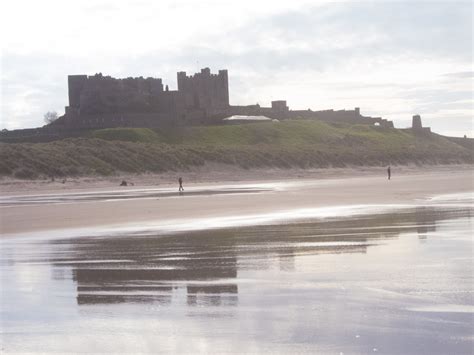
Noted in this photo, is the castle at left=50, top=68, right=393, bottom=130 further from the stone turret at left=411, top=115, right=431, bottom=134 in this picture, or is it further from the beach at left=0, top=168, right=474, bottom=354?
the beach at left=0, top=168, right=474, bottom=354

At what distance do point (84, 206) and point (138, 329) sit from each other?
17.5 meters

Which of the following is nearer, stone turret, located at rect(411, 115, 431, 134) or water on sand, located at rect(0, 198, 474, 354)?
water on sand, located at rect(0, 198, 474, 354)

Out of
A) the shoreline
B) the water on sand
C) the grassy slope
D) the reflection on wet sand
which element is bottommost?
the water on sand

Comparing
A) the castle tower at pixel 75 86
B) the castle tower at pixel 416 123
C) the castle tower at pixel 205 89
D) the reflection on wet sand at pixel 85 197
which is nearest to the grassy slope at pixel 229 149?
the castle tower at pixel 416 123

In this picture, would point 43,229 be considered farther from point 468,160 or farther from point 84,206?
point 468,160

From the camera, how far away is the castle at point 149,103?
81188 mm

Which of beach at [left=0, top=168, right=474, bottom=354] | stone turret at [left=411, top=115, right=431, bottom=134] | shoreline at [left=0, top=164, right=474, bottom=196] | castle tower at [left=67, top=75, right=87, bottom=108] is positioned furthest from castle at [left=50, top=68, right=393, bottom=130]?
beach at [left=0, top=168, right=474, bottom=354]

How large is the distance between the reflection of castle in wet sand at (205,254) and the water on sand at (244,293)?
2 centimetres

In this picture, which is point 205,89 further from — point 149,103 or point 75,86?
point 75,86

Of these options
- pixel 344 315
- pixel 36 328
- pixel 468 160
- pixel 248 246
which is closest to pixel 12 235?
pixel 248 246

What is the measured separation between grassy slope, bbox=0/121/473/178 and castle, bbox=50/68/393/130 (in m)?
6.81

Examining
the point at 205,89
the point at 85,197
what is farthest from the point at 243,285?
the point at 205,89

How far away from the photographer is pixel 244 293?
Answer: 340 inches

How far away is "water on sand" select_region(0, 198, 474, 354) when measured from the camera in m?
6.66
